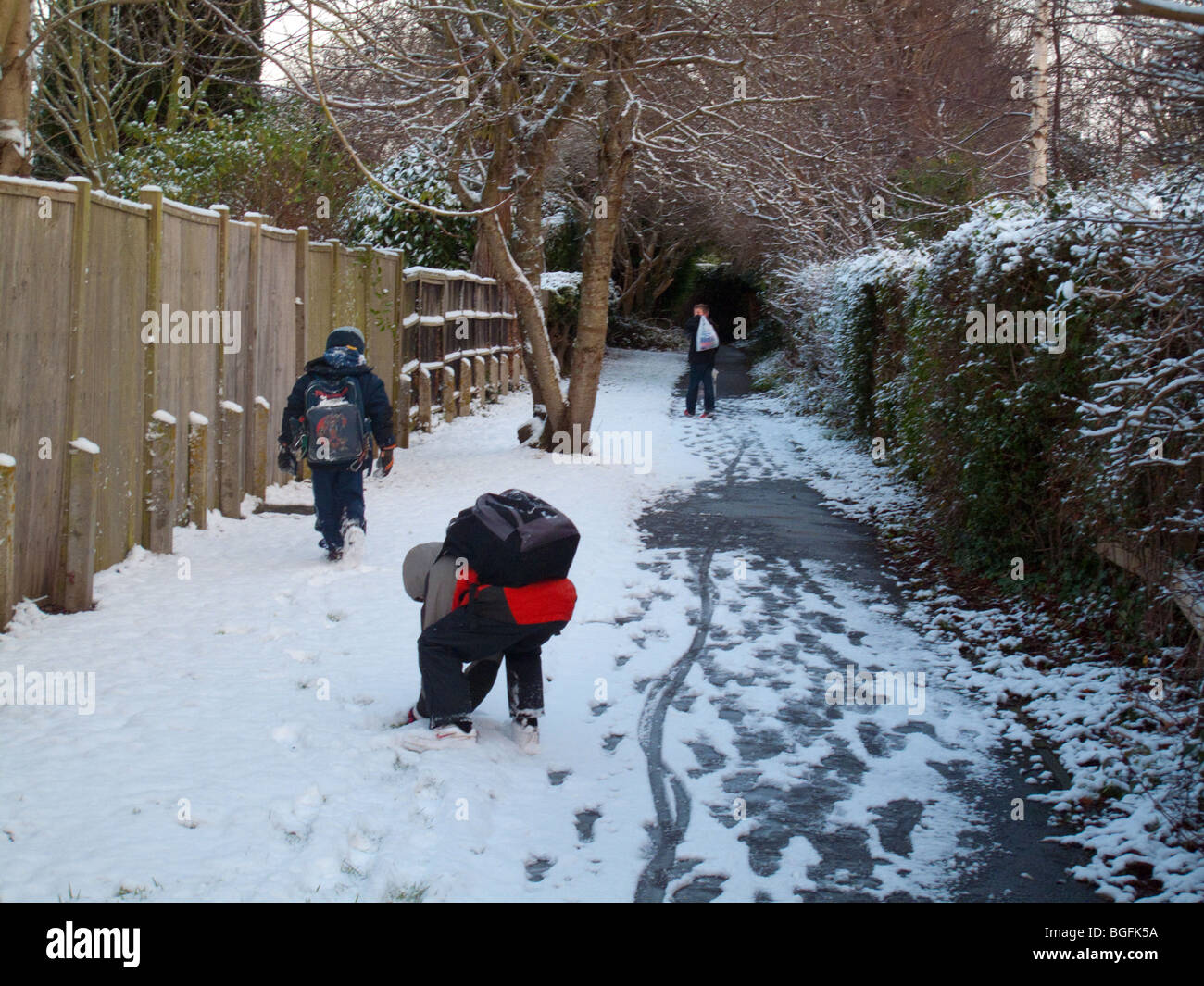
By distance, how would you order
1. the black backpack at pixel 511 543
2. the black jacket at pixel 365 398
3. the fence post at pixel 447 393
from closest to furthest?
the black backpack at pixel 511 543 < the black jacket at pixel 365 398 < the fence post at pixel 447 393

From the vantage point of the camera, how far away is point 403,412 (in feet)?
44.7

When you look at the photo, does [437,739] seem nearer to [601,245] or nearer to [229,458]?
[229,458]

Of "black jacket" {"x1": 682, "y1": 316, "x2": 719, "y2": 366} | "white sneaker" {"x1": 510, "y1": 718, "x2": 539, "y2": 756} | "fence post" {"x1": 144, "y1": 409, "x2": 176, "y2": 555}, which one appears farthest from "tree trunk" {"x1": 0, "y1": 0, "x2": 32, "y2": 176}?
"black jacket" {"x1": 682, "y1": 316, "x2": 719, "y2": 366}

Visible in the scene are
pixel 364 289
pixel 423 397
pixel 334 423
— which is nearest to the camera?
pixel 334 423

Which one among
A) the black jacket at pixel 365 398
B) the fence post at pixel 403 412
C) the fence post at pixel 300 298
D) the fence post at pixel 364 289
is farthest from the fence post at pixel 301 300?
the fence post at pixel 403 412

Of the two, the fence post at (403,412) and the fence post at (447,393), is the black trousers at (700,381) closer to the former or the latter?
the fence post at (447,393)

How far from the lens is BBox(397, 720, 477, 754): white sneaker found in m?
4.71

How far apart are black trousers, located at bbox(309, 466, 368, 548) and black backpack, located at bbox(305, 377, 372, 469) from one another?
0.11 meters

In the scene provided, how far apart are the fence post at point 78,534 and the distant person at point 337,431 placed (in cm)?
141

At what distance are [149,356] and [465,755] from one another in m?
4.02

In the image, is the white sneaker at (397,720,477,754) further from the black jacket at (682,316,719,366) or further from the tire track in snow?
the black jacket at (682,316,719,366)

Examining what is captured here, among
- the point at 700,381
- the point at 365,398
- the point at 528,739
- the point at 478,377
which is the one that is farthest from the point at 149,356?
the point at 700,381

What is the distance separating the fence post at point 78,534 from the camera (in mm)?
6148

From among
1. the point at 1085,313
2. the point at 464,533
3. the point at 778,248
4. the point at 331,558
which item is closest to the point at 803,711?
the point at 464,533
